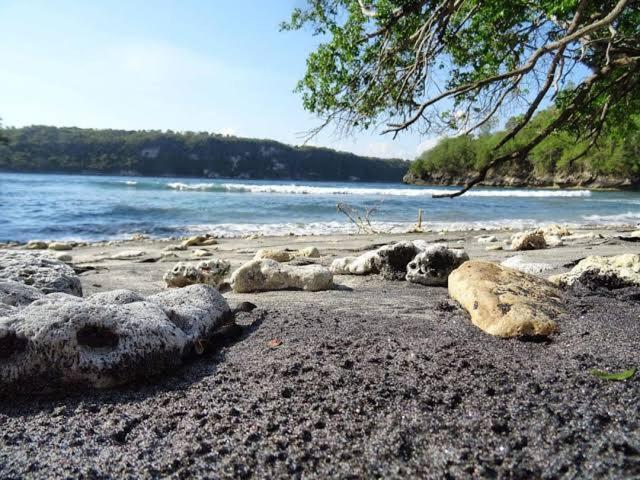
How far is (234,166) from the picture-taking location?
10369 centimetres

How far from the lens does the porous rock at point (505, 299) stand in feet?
7.16

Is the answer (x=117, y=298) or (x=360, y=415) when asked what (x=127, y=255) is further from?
(x=360, y=415)

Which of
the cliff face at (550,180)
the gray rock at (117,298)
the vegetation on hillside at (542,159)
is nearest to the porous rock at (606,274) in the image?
the gray rock at (117,298)

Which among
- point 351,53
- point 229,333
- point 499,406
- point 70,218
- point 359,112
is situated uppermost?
point 351,53

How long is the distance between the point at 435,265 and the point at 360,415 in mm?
2425

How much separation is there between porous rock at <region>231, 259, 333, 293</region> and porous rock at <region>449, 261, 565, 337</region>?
1148 mm

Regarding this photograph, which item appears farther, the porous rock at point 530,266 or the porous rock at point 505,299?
the porous rock at point 530,266

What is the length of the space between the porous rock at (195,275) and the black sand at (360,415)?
2192 mm

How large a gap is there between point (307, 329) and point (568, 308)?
60.9 inches

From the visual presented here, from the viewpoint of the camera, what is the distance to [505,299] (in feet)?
8.03

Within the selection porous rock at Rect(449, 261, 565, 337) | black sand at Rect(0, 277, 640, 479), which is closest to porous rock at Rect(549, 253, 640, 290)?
porous rock at Rect(449, 261, 565, 337)

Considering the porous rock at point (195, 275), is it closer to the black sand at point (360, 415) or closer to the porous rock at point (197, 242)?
the black sand at point (360, 415)

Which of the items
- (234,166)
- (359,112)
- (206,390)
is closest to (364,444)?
(206,390)

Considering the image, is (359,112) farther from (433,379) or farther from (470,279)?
(433,379)
